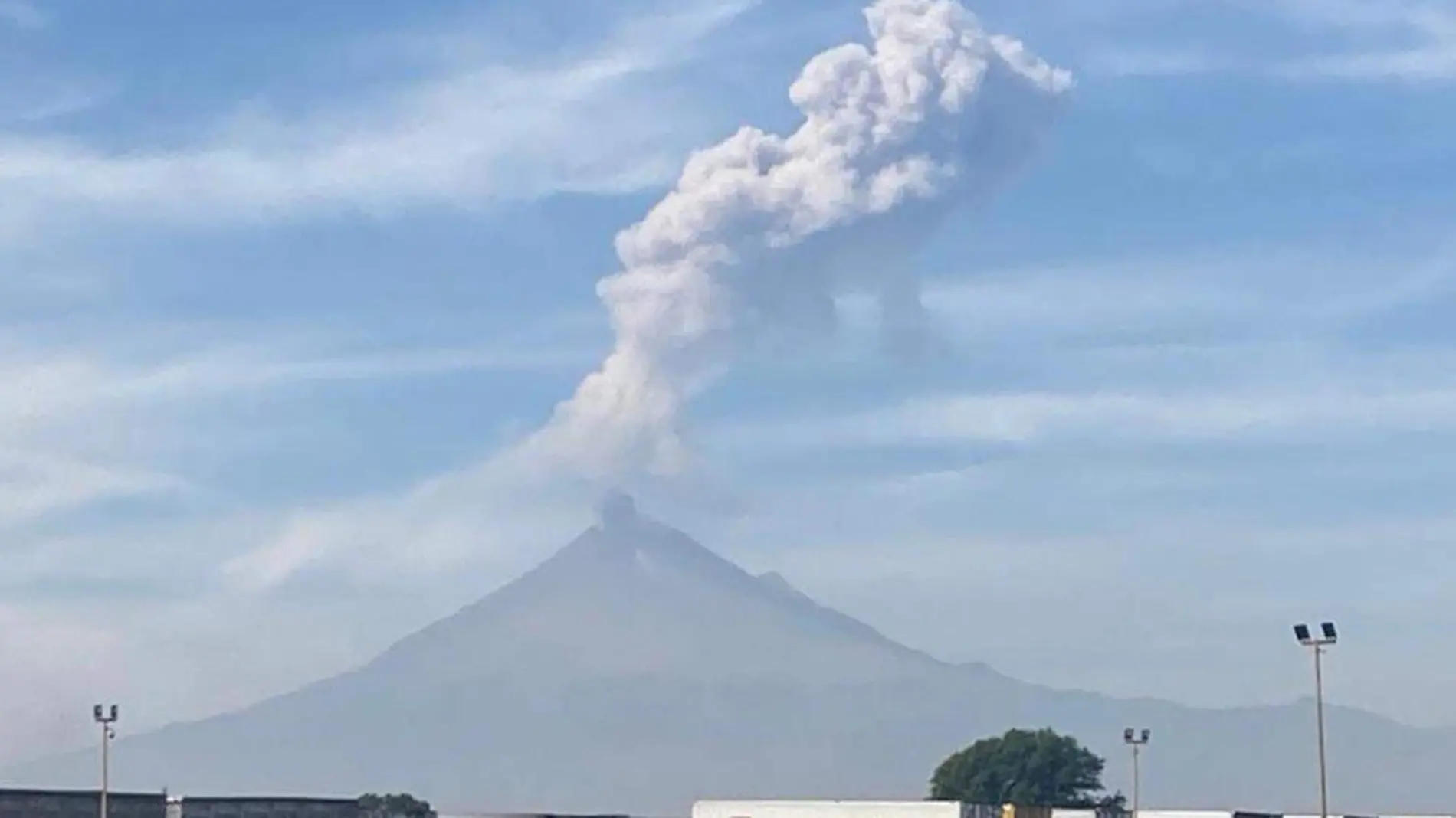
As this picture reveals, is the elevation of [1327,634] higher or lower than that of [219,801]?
higher

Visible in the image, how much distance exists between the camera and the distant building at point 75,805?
321 feet

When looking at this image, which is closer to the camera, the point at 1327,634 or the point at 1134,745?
the point at 1327,634

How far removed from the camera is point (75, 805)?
101m

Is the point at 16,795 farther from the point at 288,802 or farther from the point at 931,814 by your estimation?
the point at 931,814

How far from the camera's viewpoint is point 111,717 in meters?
108

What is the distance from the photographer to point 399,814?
124500 millimetres

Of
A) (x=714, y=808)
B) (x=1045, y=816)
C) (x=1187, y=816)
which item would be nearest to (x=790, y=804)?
(x=714, y=808)

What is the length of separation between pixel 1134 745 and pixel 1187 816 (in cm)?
1265

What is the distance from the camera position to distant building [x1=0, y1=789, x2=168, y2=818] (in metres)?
97.8

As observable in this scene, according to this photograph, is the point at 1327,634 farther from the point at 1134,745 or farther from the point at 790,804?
the point at 790,804

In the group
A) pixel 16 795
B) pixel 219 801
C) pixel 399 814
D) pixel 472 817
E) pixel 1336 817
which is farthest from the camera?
pixel 1336 817

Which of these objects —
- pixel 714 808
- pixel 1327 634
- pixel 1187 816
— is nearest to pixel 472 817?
pixel 714 808

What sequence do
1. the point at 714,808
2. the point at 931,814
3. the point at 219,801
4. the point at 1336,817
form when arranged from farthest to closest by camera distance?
the point at 1336,817
the point at 714,808
the point at 931,814
the point at 219,801

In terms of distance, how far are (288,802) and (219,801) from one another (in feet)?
10.4
